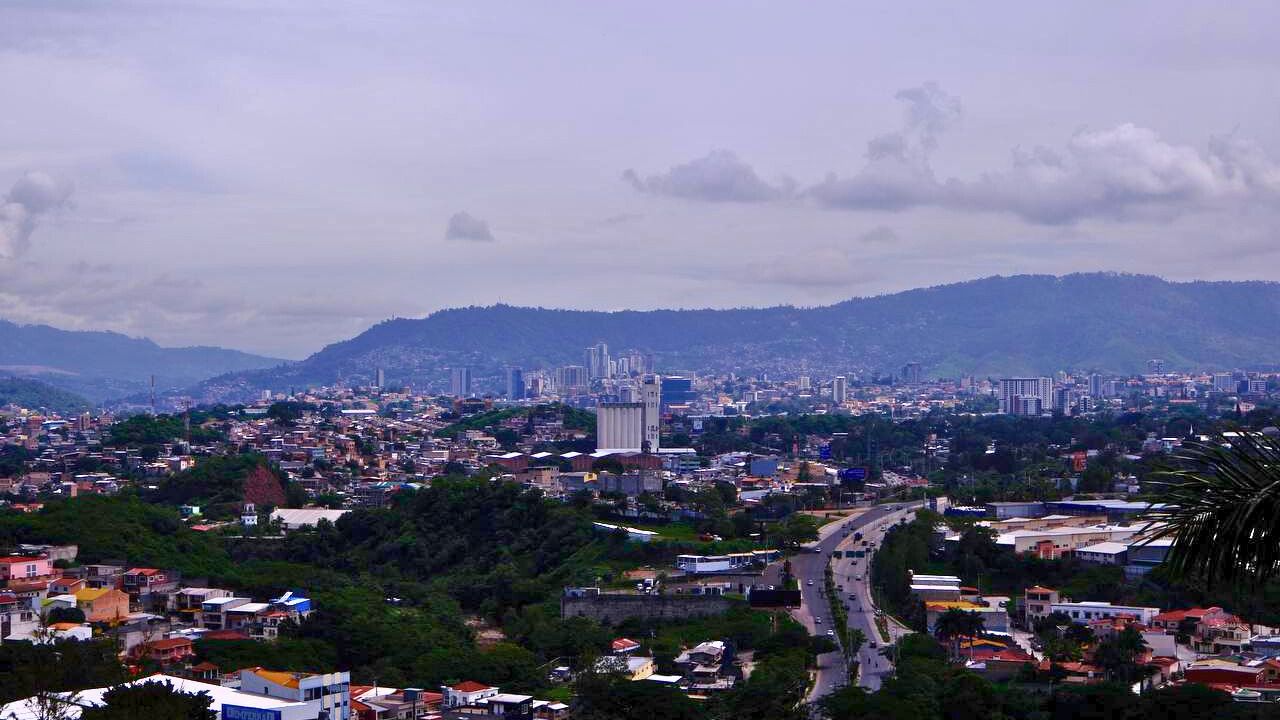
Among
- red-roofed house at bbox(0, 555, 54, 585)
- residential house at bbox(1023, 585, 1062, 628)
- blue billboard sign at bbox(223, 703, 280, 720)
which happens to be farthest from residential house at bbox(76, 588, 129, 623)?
residential house at bbox(1023, 585, 1062, 628)

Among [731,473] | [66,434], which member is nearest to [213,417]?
[66,434]

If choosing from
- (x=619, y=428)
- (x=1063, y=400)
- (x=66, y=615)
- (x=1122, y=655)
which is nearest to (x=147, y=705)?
(x=66, y=615)

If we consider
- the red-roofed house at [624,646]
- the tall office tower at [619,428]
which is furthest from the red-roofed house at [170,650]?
the tall office tower at [619,428]

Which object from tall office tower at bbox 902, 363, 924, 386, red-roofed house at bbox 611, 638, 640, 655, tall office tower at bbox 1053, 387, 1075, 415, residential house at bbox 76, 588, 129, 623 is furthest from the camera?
tall office tower at bbox 902, 363, 924, 386

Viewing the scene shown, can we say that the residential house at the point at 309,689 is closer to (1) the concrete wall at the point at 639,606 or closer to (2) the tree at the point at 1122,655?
(1) the concrete wall at the point at 639,606

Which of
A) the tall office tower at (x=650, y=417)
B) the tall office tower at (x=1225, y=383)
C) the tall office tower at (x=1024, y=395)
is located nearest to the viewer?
the tall office tower at (x=650, y=417)

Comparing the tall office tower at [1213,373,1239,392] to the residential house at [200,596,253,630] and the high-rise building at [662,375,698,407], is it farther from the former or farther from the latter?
the residential house at [200,596,253,630]

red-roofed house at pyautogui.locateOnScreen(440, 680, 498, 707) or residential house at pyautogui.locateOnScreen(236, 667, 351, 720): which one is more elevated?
residential house at pyautogui.locateOnScreen(236, 667, 351, 720)

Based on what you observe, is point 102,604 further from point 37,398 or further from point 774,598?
point 37,398
